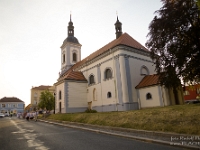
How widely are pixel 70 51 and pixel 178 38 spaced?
31.2m

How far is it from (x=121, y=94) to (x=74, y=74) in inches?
465

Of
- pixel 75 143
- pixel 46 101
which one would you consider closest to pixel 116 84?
pixel 75 143

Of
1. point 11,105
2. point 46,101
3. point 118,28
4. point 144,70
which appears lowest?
point 11,105

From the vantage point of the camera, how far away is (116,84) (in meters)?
22.8

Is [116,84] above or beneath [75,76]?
beneath

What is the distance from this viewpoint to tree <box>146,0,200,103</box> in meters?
11.6

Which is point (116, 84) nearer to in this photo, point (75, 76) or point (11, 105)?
point (75, 76)

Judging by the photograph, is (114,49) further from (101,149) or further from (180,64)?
(101,149)

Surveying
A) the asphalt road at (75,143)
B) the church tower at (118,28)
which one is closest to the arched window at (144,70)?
the church tower at (118,28)

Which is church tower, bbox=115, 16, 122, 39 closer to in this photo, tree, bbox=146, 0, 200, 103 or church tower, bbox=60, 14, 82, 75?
church tower, bbox=60, 14, 82, 75

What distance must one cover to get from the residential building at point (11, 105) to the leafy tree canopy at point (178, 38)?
95.4 m

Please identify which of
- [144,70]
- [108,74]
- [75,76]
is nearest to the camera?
[108,74]

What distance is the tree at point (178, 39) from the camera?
11.6 meters

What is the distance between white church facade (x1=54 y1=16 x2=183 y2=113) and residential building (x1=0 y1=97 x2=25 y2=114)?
72707 mm
